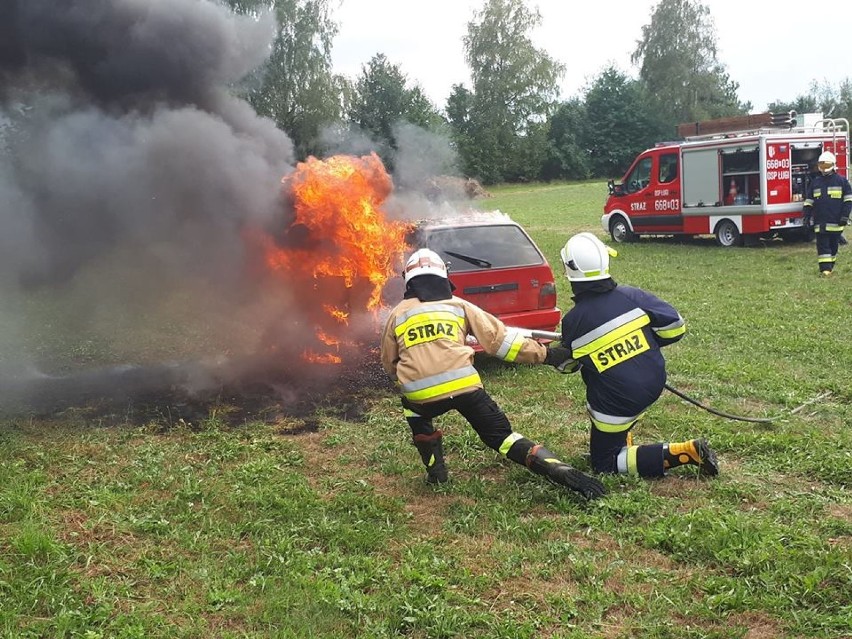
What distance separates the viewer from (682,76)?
165ft

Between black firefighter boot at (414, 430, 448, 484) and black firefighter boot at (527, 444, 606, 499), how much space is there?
0.61 metres

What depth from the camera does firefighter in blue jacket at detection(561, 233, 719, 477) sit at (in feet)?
15.1

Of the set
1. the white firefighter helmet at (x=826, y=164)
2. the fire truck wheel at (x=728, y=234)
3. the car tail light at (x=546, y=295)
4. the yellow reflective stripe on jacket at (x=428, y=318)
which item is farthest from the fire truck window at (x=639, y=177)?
the yellow reflective stripe on jacket at (x=428, y=318)

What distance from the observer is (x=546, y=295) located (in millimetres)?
7500

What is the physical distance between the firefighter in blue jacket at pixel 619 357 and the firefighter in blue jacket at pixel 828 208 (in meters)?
8.87

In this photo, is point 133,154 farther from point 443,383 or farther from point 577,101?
point 577,101

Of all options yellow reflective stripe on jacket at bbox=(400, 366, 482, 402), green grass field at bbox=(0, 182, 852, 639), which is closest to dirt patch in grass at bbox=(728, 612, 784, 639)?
green grass field at bbox=(0, 182, 852, 639)

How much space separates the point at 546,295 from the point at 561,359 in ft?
9.01

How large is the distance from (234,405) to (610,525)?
3813mm

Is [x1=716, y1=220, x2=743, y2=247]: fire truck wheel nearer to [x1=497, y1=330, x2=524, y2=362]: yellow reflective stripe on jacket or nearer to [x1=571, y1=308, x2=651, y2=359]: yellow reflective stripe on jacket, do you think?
[x1=571, y1=308, x2=651, y2=359]: yellow reflective stripe on jacket

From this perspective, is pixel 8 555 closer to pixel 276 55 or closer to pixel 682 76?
pixel 276 55

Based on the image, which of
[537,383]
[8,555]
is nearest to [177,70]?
[537,383]

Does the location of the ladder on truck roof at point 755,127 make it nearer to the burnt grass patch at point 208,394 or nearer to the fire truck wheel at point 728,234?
the fire truck wheel at point 728,234

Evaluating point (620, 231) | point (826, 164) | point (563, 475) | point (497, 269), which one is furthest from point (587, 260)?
point (620, 231)
